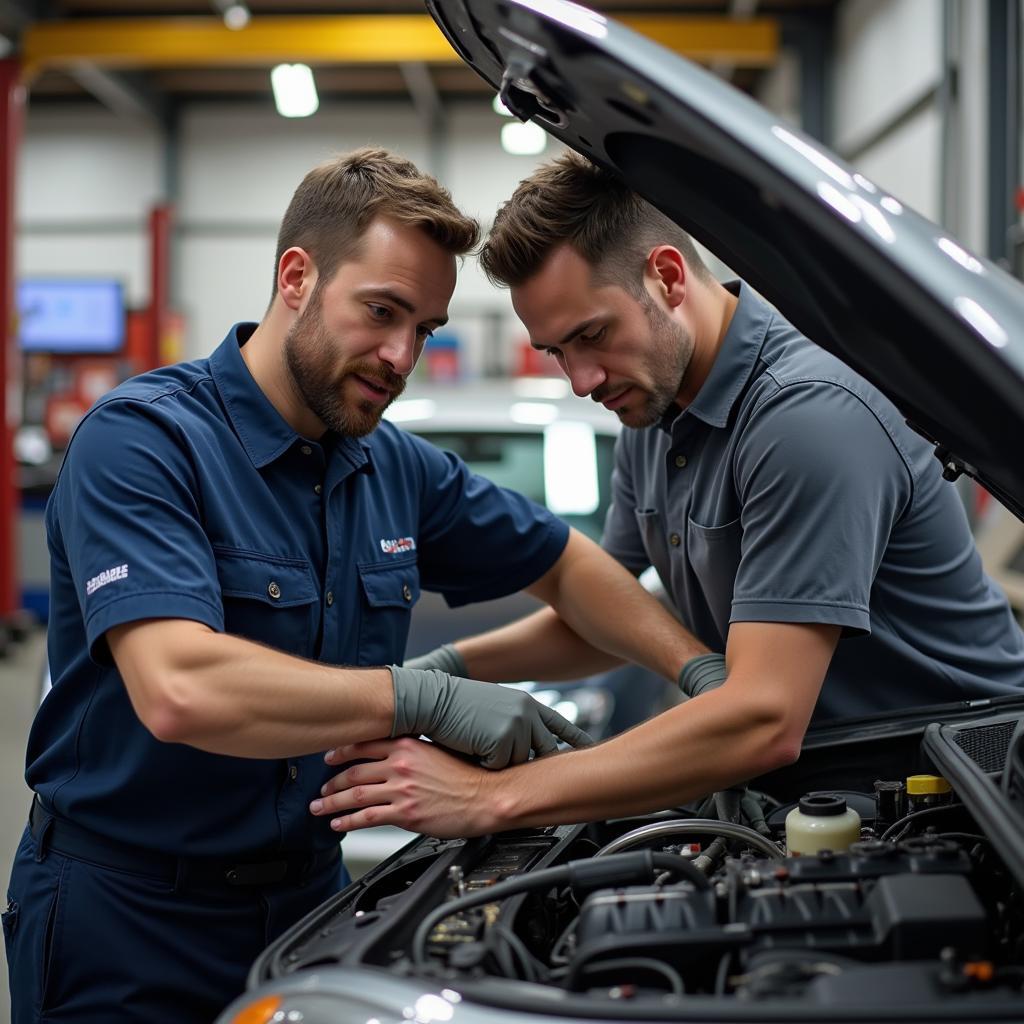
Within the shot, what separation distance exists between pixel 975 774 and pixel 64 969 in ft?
3.80

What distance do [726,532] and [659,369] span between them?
0.27 m

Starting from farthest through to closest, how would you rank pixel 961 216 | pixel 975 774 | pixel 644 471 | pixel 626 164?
pixel 961 216 → pixel 644 471 → pixel 626 164 → pixel 975 774

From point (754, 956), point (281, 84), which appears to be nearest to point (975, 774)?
point (754, 956)

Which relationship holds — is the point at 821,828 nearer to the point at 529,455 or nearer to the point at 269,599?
the point at 269,599

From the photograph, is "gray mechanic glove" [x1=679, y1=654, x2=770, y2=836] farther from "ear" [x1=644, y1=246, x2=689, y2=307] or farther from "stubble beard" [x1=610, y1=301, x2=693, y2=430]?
"ear" [x1=644, y1=246, x2=689, y2=307]

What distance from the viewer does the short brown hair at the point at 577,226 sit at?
177cm

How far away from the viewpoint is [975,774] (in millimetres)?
1285

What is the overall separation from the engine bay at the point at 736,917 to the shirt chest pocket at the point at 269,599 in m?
0.35

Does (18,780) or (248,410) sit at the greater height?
(248,410)

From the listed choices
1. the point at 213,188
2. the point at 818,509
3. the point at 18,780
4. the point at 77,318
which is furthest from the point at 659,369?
the point at 213,188

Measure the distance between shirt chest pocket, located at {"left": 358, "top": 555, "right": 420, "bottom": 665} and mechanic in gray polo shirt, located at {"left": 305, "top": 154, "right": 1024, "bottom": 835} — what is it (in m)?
0.15

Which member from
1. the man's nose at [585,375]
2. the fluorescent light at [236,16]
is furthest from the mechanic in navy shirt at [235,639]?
the fluorescent light at [236,16]

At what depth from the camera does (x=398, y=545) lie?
1.90 m

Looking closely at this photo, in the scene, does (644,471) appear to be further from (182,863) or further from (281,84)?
(281,84)
